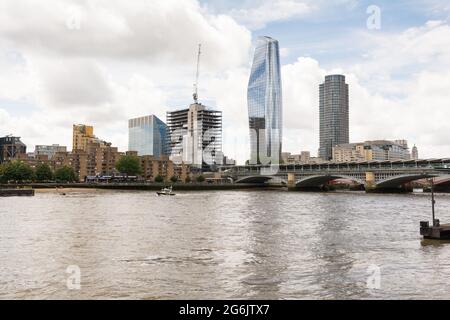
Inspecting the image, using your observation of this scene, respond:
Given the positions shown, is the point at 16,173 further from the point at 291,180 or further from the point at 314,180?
the point at 314,180

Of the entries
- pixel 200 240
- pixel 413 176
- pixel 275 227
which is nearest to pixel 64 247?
pixel 200 240

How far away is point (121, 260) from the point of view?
25781 millimetres

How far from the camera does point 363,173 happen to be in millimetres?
130000

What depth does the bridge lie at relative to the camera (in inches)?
4424

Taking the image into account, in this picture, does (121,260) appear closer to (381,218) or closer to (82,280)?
(82,280)

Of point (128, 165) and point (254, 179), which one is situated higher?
point (128, 165)

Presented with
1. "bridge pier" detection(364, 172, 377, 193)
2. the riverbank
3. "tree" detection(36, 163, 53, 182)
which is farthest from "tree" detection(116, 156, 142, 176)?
"bridge pier" detection(364, 172, 377, 193)

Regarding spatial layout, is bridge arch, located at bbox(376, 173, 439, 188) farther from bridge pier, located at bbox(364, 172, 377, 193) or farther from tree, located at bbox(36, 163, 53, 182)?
tree, located at bbox(36, 163, 53, 182)

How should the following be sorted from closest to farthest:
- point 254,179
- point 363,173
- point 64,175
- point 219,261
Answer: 1. point 219,261
2. point 363,173
3. point 64,175
4. point 254,179

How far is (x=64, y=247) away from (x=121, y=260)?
649 cm

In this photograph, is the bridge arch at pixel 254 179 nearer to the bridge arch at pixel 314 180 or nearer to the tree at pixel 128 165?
the bridge arch at pixel 314 180

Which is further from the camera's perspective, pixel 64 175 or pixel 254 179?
pixel 254 179

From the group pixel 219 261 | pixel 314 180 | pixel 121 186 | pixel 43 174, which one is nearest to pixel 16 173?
pixel 43 174
